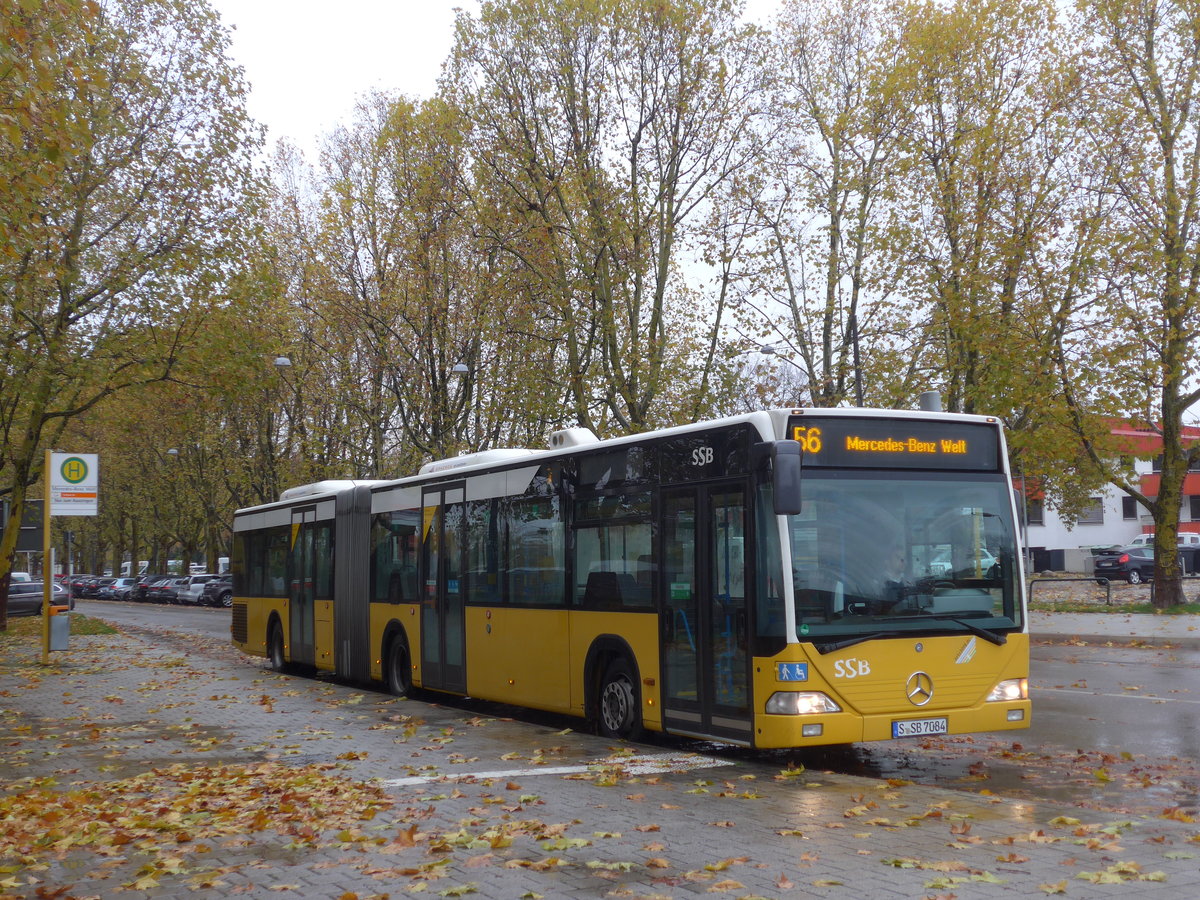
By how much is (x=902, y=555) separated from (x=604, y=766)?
289 centimetres

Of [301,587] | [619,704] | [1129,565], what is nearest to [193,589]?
[1129,565]

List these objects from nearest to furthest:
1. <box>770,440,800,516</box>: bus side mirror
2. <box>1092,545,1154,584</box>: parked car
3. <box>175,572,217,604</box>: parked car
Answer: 1. <box>770,440,800,516</box>: bus side mirror
2. <box>1092,545,1154,584</box>: parked car
3. <box>175,572,217,604</box>: parked car

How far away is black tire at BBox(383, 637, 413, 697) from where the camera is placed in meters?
16.9

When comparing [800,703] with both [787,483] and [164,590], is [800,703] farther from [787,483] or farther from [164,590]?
[164,590]

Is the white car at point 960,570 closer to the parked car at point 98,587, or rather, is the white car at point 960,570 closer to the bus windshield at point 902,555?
the bus windshield at point 902,555

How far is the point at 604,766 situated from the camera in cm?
1009

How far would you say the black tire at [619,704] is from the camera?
1151 centimetres

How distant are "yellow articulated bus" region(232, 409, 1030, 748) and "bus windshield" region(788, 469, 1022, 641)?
2 cm

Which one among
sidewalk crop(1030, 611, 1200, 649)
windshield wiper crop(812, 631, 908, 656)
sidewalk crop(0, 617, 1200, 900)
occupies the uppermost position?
windshield wiper crop(812, 631, 908, 656)

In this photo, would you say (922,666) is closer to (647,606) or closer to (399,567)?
(647,606)

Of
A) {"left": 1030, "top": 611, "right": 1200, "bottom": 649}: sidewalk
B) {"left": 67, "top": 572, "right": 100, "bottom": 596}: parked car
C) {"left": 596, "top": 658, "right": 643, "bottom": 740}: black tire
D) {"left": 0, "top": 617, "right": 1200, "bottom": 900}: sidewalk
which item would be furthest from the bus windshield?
{"left": 67, "top": 572, "right": 100, "bottom": 596}: parked car

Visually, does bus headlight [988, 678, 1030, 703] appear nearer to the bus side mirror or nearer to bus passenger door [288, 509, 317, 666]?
the bus side mirror

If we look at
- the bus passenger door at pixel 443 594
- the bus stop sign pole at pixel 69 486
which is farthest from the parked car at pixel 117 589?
the bus passenger door at pixel 443 594

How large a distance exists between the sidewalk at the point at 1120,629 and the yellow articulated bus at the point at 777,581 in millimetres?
13260
